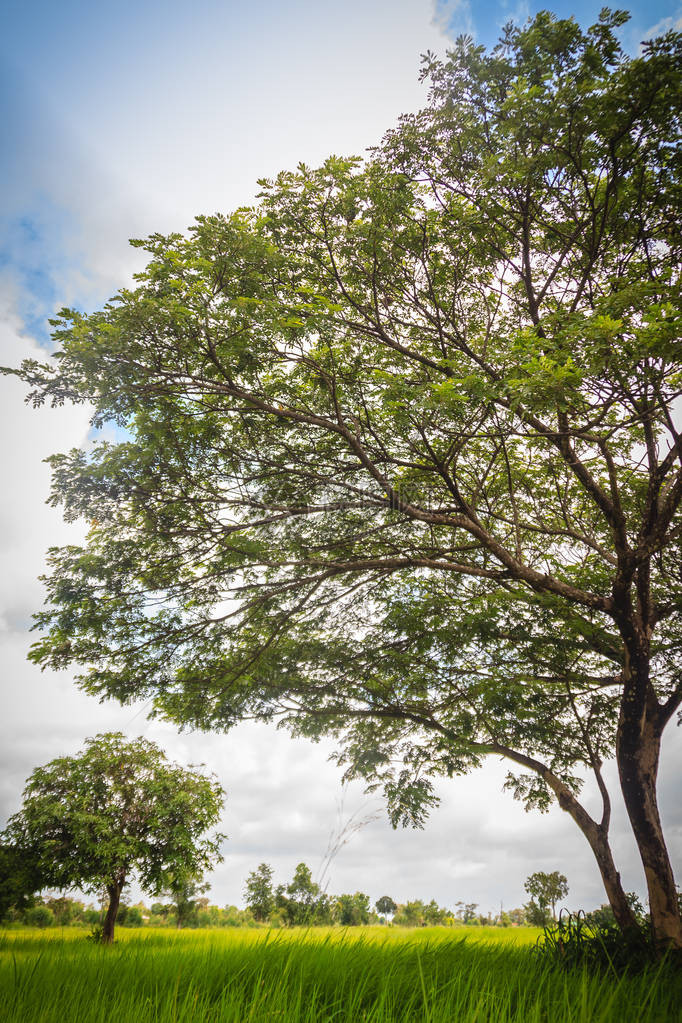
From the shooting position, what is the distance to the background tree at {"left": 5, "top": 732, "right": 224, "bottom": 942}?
10.6m

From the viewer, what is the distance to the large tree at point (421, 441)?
5.75 metres

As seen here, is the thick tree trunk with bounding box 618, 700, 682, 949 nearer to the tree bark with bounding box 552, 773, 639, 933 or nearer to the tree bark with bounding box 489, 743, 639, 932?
the tree bark with bounding box 552, 773, 639, 933

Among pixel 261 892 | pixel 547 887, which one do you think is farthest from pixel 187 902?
pixel 547 887

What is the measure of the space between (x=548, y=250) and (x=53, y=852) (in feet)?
45.4

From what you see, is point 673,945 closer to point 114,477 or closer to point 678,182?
point 114,477

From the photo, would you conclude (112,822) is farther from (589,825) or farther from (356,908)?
(589,825)

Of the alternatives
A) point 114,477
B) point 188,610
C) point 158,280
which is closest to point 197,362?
point 158,280

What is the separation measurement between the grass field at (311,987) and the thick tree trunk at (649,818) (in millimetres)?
3332

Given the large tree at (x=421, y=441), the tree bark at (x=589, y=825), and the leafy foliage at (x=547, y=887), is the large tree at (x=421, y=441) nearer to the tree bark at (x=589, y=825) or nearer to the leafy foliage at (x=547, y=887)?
the tree bark at (x=589, y=825)

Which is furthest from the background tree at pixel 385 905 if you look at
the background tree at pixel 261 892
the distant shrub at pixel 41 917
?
the distant shrub at pixel 41 917

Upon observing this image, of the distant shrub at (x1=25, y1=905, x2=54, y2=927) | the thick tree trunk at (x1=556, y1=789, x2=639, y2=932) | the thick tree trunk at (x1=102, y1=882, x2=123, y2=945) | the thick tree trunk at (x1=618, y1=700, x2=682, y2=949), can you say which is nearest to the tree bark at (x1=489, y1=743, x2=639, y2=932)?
the thick tree trunk at (x1=556, y1=789, x2=639, y2=932)

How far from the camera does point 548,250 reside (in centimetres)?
782

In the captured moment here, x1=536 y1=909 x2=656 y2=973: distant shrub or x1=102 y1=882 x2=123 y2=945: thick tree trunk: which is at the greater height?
x1=536 y1=909 x2=656 y2=973: distant shrub

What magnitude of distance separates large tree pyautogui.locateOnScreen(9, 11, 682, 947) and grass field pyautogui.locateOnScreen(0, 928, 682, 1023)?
12.6 feet
